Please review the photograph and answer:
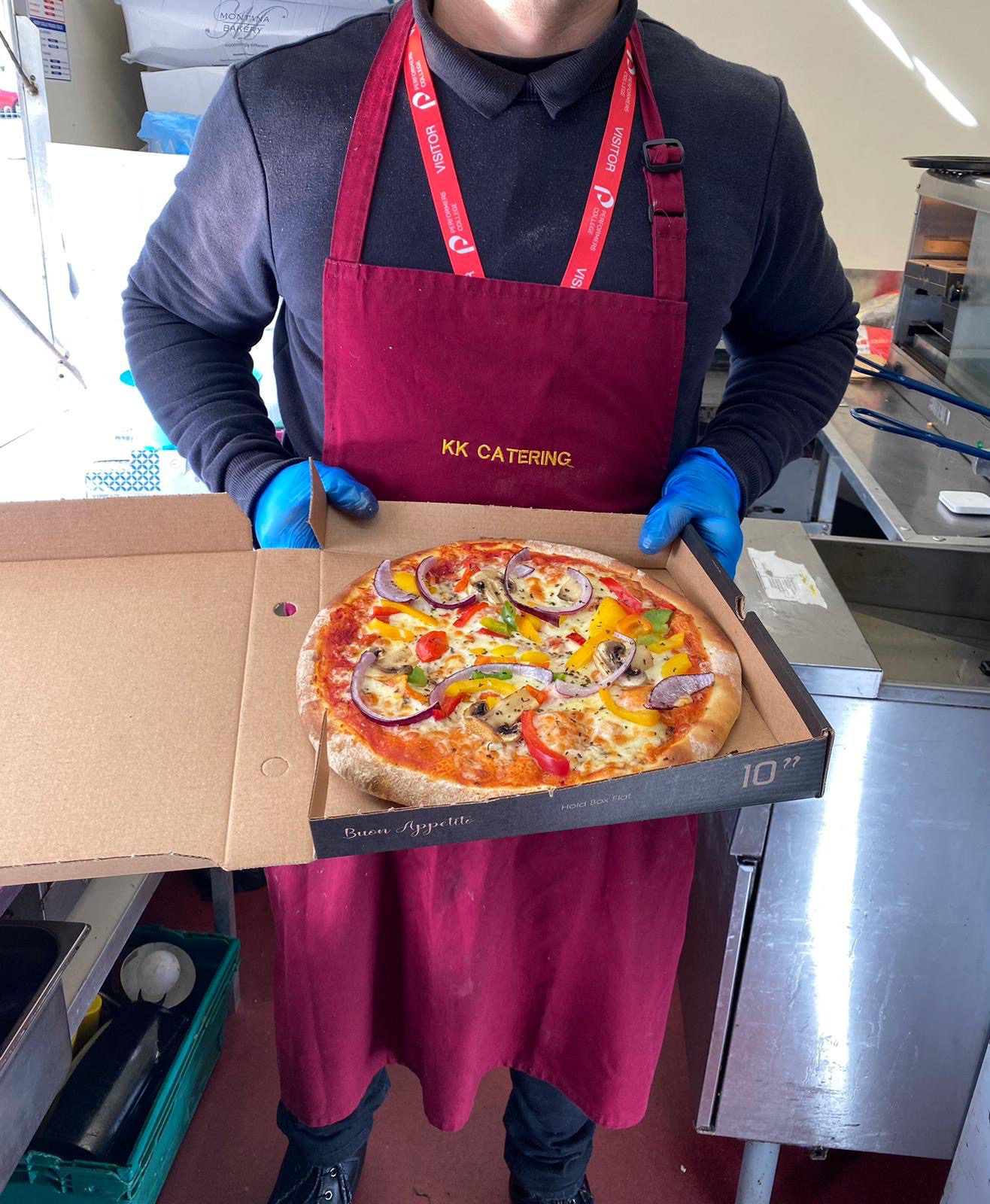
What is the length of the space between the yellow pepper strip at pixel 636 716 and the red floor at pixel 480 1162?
1.26 metres

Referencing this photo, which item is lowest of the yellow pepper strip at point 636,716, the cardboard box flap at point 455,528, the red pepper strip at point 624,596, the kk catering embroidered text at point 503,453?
the yellow pepper strip at point 636,716

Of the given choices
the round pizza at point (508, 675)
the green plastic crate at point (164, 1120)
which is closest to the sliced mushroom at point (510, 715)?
the round pizza at point (508, 675)

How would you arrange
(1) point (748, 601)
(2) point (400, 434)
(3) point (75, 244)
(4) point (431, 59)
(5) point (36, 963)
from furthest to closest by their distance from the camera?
1. (3) point (75, 244)
2. (1) point (748, 601)
3. (2) point (400, 434)
4. (4) point (431, 59)
5. (5) point (36, 963)

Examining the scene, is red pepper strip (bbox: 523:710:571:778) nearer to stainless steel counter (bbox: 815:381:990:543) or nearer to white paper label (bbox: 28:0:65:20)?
stainless steel counter (bbox: 815:381:990:543)

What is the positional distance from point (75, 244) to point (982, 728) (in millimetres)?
2379

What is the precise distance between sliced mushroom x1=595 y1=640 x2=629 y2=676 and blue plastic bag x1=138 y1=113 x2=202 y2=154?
6.24 feet

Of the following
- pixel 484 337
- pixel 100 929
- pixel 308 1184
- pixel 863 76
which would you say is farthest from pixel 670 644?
pixel 863 76

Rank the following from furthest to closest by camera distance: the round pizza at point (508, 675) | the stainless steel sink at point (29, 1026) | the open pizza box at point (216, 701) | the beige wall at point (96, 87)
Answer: the beige wall at point (96, 87) → the round pizza at point (508, 675) → the stainless steel sink at point (29, 1026) → the open pizza box at point (216, 701)

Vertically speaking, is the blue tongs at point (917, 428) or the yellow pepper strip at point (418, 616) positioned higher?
the yellow pepper strip at point (418, 616)

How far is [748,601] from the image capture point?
1.74 metres

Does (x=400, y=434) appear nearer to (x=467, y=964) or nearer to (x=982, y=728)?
(x=467, y=964)

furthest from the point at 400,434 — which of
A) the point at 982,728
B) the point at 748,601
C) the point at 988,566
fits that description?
the point at 988,566

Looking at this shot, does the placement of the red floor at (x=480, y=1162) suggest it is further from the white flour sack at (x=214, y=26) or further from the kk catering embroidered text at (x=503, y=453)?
the white flour sack at (x=214, y=26)

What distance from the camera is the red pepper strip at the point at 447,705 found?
1.34 meters
